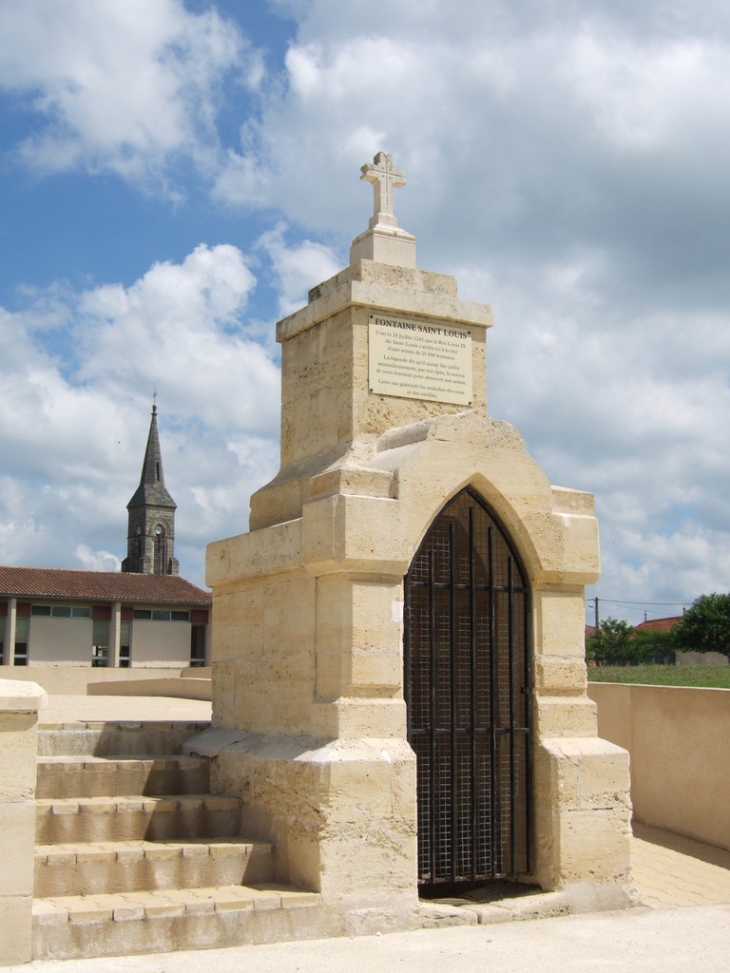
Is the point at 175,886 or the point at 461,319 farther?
the point at 461,319

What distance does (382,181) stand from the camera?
8.39 meters

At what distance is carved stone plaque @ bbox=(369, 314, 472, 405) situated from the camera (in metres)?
7.66

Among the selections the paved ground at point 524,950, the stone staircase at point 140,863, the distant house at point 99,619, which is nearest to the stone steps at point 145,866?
the stone staircase at point 140,863

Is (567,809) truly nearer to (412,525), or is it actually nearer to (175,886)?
(412,525)

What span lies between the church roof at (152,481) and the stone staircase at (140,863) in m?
87.3

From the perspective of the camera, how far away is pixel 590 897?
6941 millimetres

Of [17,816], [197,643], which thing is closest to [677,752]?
[17,816]

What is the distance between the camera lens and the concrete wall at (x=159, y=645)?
4389 centimetres

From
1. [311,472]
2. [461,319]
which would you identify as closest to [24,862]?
[311,472]

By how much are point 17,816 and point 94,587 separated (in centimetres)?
3963

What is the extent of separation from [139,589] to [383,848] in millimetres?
39604

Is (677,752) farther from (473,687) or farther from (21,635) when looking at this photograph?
(21,635)

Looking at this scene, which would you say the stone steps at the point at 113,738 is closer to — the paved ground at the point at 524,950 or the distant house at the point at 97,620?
the paved ground at the point at 524,950

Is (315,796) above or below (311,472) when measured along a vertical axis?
below
